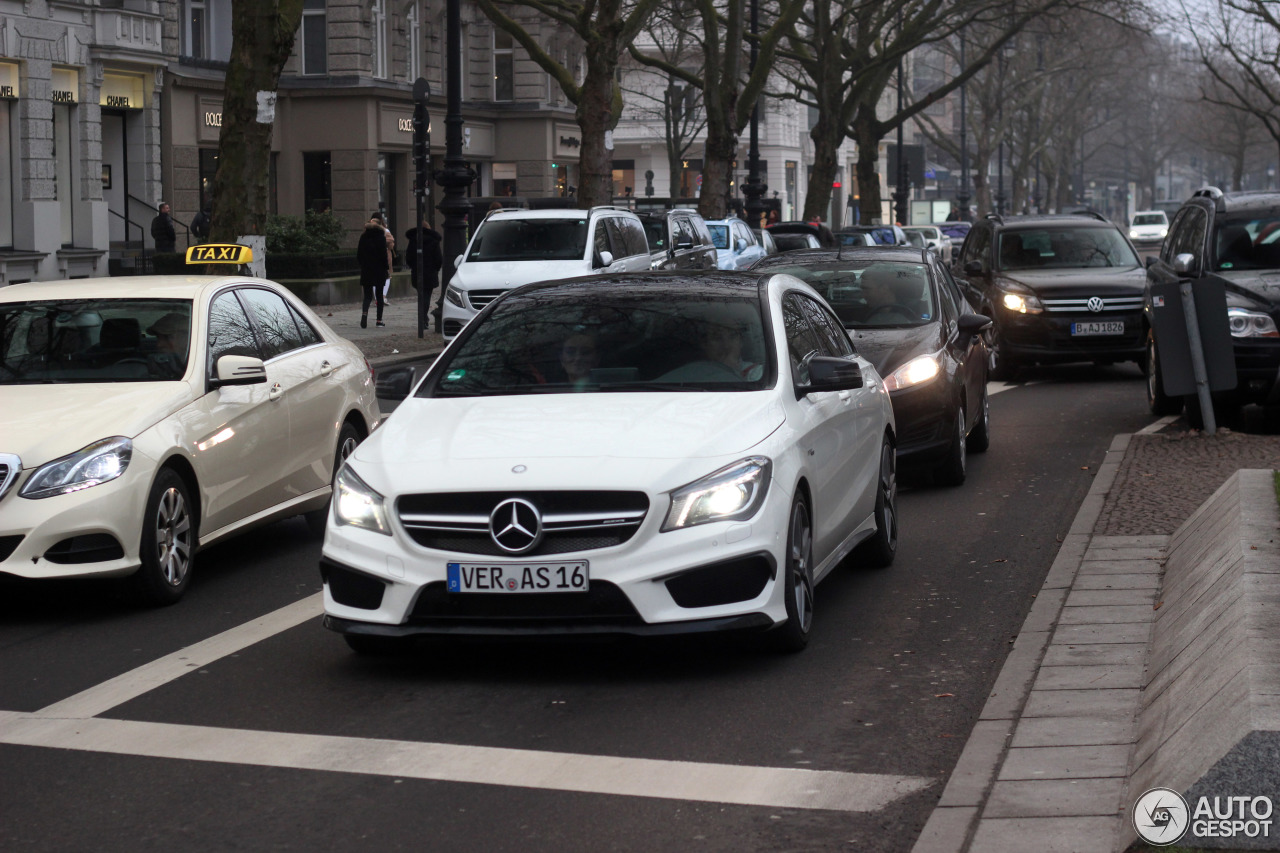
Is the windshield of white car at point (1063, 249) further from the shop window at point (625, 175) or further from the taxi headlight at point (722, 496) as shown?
the shop window at point (625, 175)

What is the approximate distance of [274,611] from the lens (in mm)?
8172

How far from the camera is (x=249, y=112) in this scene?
19094 mm

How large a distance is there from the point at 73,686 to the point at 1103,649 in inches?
151

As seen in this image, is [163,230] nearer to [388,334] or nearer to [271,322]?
[388,334]

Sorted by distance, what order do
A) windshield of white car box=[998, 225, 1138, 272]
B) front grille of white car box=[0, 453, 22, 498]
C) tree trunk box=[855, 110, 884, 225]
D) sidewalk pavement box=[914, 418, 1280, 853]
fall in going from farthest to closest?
tree trunk box=[855, 110, 884, 225] → windshield of white car box=[998, 225, 1138, 272] → front grille of white car box=[0, 453, 22, 498] → sidewalk pavement box=[914, 418, 1280, 853]

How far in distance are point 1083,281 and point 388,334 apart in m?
11.5

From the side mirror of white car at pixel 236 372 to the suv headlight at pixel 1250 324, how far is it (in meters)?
7.49

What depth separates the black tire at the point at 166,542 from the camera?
803 cm

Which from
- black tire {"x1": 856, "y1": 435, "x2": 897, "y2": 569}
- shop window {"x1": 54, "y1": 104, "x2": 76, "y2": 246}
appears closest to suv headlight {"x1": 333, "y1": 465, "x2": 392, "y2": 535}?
black tire {"x1": 856, "y1": 435, "x2": 897, "y2": 569}

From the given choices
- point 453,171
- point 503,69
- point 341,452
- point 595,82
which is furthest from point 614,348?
point 503,69

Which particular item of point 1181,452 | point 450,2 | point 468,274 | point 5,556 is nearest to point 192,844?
point 5,556

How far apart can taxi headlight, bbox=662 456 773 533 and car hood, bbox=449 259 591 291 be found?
16.5 meters

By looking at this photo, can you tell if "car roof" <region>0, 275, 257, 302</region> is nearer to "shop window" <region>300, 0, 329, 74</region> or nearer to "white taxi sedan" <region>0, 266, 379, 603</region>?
"white taxi sedan" <region>0, 266, 379, 603</region>

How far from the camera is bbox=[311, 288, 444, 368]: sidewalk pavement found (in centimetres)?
2395
